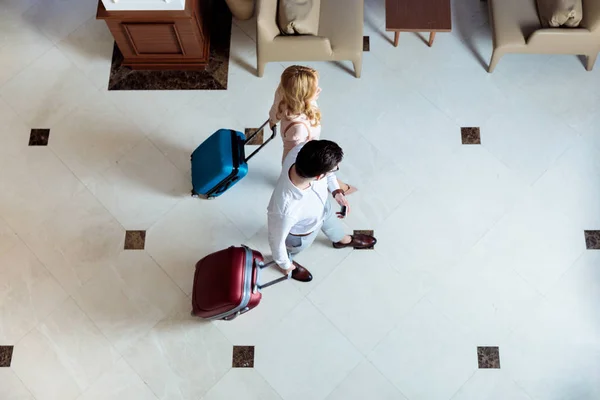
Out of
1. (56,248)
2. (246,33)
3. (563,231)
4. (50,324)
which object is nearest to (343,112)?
(246,33)

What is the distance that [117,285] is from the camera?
3600mm

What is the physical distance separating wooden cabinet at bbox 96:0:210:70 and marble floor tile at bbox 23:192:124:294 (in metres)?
1.13

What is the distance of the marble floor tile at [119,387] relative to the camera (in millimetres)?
3385

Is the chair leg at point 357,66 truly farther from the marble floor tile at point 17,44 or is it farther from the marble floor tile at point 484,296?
the marble floor tile at point 17,44

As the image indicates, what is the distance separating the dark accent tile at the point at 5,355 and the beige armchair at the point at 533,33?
392 centimetres

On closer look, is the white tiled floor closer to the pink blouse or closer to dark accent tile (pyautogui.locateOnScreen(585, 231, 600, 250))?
dark accent tile (pyautogui.locateOnScreen(585, 231, 600, 250))

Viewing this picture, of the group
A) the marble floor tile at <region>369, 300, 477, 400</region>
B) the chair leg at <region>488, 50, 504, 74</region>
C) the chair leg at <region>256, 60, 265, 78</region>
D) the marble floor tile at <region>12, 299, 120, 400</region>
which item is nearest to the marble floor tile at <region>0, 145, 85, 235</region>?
the marble floor tile at <region>12, 299, 120, 400</region>

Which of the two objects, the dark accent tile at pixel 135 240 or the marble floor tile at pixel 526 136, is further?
the marble floor tile at pixel 526 136

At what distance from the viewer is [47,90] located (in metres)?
4.11

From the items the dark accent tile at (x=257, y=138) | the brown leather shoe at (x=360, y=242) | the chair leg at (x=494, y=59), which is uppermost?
the chair leg at (x=494, y=59)

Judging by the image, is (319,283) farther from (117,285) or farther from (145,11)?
(145,11)

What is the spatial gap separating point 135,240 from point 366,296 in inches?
64.5

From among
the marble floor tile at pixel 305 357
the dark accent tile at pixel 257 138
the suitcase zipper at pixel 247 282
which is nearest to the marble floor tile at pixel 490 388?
the marble floor tile at pixel 305 357

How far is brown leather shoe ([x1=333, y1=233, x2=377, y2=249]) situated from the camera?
3.59 metres
